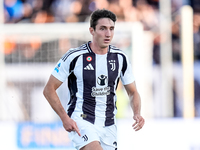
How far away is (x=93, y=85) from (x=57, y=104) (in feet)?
1.18

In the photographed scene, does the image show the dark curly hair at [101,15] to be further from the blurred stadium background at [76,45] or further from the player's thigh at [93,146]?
the blurred stadium background at [76,45]

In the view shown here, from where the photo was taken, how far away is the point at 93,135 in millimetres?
3215

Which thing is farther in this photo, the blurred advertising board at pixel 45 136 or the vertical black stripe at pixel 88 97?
the blurred advertising board at pixel 45 136

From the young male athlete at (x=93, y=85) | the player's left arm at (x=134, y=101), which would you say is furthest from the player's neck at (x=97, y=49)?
the player's left arm at (x=134, y=101)

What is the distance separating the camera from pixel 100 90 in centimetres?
336

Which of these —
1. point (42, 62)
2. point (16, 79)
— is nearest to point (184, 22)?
point (42, 62)

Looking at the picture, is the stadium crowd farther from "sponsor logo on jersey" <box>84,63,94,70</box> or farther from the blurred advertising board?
"sponsor logo on jersey" <box>84,63,94,70</box>

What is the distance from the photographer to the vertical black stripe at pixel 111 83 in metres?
3.40

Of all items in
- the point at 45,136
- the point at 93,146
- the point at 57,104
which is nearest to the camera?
the point at 93,146

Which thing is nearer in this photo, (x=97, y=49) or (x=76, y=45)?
(x=97, y=49)

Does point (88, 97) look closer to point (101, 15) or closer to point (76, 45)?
point (101, 15)

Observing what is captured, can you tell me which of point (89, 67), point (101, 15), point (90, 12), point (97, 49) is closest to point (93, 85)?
point (89, 67)

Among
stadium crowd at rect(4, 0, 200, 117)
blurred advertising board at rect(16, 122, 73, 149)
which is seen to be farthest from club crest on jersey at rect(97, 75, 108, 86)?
stadium crowd at rect(4, 0, 200, 117)

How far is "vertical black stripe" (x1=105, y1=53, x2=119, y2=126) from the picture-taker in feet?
11.2
